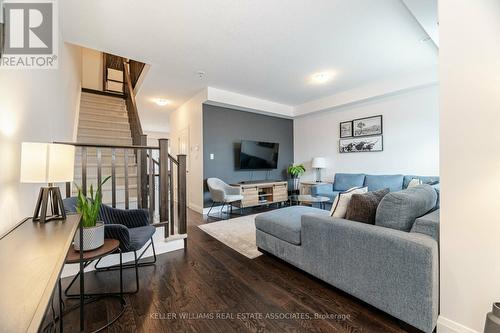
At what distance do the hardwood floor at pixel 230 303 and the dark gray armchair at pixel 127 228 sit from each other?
0.25 meters

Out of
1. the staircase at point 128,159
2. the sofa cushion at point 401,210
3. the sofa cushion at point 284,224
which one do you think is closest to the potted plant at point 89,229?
the staircase at point 128,159

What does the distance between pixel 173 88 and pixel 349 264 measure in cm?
442

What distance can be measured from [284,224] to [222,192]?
84.5 inches

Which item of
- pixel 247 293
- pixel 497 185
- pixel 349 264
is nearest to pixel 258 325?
pixel 247 293

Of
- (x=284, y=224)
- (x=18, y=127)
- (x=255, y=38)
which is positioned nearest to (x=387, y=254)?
(x=284, y=224)

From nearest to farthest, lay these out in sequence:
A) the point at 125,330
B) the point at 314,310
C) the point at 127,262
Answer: the point at 125,330
the point at 314,310
the point at 127,262

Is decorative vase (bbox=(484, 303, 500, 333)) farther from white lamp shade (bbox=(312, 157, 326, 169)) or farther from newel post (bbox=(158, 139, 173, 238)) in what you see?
white lamp shade (bbox=(312, 157, 326, 169))

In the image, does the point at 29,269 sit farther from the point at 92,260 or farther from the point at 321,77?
the point at 321,77

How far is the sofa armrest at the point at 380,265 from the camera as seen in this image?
50.7 inches

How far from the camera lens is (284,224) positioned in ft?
7.21

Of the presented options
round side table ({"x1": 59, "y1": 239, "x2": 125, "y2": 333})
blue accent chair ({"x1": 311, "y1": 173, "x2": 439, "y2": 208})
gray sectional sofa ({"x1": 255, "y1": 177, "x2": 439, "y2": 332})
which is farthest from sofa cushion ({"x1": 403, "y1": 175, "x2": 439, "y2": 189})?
round side table ({"x1": 59, "y1": 239, "x2": 125, "y2": 333})

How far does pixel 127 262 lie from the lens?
233 cm

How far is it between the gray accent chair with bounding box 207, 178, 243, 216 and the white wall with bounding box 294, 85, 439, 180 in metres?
2.56

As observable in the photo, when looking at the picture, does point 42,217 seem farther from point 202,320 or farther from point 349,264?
point 349,264
